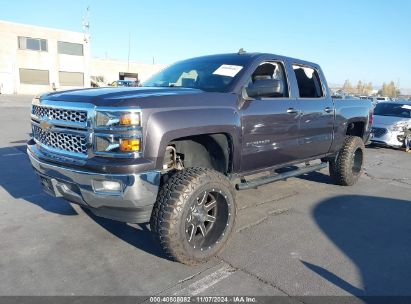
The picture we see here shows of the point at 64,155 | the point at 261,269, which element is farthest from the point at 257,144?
the point at 64,155

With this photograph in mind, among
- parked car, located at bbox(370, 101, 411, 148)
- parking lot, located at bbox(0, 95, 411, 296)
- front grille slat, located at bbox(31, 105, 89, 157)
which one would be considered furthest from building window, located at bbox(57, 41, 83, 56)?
front grille slat, located at bbox(31, 105, 89, 157)

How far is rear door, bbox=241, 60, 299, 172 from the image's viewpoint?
3.94 m

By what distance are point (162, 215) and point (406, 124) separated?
34.5ft

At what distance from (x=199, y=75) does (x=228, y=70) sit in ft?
1.25

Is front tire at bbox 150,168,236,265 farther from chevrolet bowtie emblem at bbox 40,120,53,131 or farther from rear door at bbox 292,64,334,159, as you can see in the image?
rear door at bbox 292,64,334,159

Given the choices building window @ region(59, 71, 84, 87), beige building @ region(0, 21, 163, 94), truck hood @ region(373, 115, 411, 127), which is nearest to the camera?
truck hood @ region(373, 115, 411, 127)

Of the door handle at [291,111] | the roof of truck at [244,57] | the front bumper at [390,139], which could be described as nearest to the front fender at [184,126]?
the roof of truck at [244,57]

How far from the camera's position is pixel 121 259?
3428mm

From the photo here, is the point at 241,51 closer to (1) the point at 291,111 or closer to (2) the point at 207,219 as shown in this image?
(1) the point at 291,111

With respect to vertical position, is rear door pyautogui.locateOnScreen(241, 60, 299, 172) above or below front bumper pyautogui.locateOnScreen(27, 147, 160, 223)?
above

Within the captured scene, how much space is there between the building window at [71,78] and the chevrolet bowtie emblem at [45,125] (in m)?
44.6

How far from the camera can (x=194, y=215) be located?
345cm

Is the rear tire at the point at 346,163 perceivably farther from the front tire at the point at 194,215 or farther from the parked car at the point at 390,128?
the parked car at the point at 390,128

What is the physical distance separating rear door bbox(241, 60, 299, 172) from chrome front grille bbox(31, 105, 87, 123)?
1619mm
